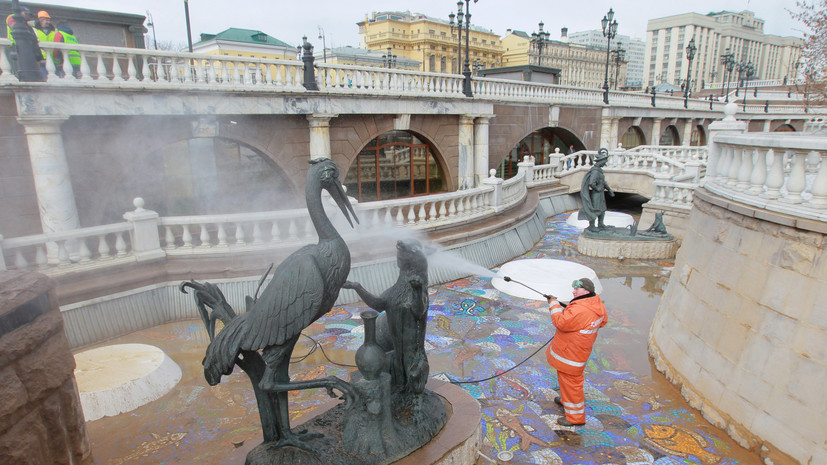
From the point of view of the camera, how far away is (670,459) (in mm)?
4801

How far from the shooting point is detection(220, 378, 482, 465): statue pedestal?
395cm

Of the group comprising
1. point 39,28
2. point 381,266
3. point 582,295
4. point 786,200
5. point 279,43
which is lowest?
point 381,266

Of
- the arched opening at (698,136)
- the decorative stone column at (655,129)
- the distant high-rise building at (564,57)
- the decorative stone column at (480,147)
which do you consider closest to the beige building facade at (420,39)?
the distant high-rise building at (564,57)

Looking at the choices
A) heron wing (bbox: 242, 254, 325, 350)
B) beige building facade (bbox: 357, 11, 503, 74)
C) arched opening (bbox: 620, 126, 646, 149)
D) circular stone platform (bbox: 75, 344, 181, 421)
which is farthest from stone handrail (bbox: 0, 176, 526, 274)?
beige building facade (bbox: 357, 11, 503, 74)

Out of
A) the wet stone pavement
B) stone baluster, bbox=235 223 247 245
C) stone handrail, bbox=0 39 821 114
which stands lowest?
the wet stone pavement

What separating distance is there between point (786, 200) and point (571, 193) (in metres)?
15.2

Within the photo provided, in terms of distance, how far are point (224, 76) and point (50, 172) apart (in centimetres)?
419

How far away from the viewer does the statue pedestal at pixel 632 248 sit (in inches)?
471

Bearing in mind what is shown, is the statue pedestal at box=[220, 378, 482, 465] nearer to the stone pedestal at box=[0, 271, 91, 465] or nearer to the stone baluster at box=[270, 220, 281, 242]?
the stone pedestal at box=[0, 271, 91, 465]

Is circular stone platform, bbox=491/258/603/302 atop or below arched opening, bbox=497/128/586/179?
below

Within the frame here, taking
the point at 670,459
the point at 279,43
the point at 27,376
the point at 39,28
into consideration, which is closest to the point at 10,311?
the point at 27,376

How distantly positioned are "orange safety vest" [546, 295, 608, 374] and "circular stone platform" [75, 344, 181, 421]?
5002mm

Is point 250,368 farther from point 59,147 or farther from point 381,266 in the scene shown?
point 59,147

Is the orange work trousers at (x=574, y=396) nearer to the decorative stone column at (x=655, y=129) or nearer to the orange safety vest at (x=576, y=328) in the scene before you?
the orange safety vest at (x=576, y=328)
